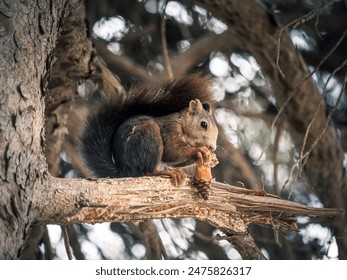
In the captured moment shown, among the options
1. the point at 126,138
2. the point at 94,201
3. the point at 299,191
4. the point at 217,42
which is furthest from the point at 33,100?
the point at 299,191

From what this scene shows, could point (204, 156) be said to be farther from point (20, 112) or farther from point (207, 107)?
point (20, 112)

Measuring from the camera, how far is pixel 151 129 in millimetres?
1673

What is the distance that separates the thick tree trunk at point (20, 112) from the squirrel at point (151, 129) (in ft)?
0.98

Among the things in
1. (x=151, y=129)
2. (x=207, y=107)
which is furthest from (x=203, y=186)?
(x=207, y=107)

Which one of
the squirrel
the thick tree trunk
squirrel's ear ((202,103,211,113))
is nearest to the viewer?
the thick tree trunk

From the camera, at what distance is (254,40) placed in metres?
2.05

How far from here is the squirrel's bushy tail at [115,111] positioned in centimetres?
170

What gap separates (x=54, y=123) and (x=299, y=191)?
1037mm

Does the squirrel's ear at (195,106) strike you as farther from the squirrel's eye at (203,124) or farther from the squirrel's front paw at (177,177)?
the squirrel's front paw at (177,177)

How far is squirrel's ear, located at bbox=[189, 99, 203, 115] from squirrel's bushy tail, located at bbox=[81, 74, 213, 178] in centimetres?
4

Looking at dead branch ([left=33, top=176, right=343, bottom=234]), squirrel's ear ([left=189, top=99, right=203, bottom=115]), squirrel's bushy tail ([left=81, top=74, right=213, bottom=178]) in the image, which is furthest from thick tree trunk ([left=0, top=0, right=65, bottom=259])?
squirrel's ear ([left=189, top=99, right=203, bottom=115])

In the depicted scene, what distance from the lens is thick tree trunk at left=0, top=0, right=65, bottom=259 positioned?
1230mm

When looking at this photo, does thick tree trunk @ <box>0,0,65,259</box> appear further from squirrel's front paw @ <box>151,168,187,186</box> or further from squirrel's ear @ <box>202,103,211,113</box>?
squirrel's ear @ <box>202,103,211,113</box>

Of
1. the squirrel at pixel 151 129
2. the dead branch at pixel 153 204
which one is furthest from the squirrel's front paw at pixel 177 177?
the squirrel at pixel 151 129
